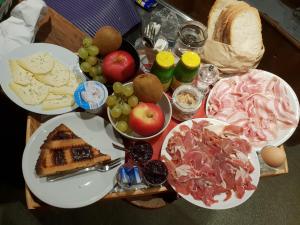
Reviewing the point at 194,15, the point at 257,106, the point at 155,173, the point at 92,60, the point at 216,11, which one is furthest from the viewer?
the point at 194,15

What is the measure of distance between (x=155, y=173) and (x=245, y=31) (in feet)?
2.29

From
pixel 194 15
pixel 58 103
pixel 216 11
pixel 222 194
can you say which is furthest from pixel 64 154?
pixel 194 15

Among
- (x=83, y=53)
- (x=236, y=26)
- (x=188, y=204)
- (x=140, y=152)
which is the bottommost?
(x=188, y=204)

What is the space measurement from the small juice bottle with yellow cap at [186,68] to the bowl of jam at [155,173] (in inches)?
12.4

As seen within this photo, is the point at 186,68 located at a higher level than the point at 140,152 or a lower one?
higher

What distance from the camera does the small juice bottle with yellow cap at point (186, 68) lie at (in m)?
1.07

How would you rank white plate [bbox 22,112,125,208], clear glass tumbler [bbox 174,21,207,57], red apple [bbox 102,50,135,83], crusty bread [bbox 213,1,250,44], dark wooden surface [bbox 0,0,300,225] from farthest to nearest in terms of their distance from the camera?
dark wooden surface [bbox 0,0,300,225], crusty bread [bbox 213,1,250,44], clear glass tumbler [bbox 174,21,207,57], red apple [bbox 102,50,135,83], white plate [bbox 22,112,125,208]

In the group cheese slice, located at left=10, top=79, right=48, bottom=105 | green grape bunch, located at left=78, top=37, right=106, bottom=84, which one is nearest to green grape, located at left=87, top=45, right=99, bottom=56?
green grape bunch, located at left=78, top=37, right=106, bottom=84

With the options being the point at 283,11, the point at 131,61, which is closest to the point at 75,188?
the point at 131,61

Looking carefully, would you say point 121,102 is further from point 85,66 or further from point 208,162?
point 208,162

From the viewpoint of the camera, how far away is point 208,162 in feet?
3.51

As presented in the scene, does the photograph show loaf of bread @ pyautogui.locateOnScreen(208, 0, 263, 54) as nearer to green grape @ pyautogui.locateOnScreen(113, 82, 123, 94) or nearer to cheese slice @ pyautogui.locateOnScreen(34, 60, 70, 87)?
green grape @ pyautogui.locateOnScreen(113, 82, 123, 94)

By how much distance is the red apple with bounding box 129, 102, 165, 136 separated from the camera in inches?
40.0

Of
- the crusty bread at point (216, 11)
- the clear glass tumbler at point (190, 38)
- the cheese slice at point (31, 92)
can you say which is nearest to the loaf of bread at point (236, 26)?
the crusty bread at point (216, 11)
